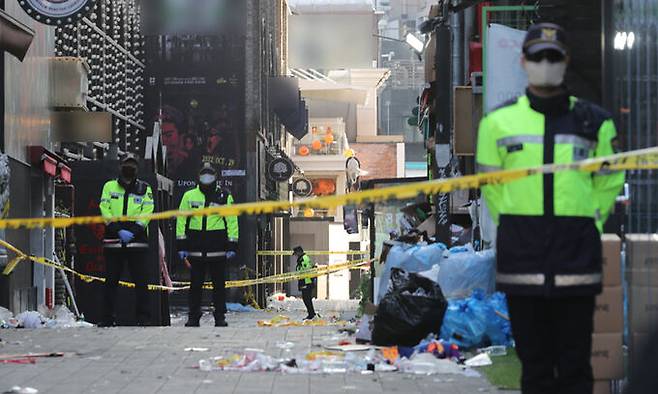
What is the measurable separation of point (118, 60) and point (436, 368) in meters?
25.7

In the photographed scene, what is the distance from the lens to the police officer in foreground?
5699mm

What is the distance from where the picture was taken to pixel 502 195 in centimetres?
588

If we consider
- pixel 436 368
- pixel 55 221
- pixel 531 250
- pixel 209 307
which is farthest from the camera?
pixel 209 307

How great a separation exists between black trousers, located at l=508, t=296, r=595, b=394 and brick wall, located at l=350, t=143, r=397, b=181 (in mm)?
93812

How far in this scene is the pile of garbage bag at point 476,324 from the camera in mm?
11742

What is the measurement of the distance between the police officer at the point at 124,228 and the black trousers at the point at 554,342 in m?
→ 9.76

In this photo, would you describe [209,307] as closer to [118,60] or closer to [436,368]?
[118,60]

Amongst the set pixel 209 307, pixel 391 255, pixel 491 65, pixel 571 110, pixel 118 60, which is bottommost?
pixel 209 307

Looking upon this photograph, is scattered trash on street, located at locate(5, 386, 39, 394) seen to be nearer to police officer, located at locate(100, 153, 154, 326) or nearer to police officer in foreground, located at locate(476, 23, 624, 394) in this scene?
police officer in foreground, located at locate(476, 23, 624, 394)

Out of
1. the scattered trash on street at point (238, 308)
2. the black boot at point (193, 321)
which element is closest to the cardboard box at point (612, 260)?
the black boot at point (193, 321)

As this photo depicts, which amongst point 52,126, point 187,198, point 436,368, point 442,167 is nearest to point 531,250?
point 436,368

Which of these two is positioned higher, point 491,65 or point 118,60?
point 118,60

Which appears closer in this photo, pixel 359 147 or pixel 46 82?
pixel 46 82

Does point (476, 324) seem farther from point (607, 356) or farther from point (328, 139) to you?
point (328, 139)
